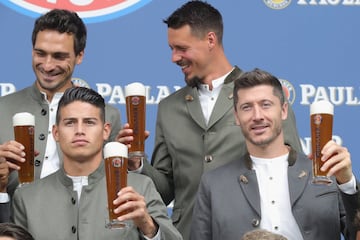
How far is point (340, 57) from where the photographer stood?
19.6 feet

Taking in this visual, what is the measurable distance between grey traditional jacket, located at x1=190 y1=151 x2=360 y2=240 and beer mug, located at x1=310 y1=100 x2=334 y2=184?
22cm

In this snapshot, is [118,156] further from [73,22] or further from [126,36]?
[126,36]

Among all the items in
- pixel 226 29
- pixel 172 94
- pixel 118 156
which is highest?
pixel 226 29

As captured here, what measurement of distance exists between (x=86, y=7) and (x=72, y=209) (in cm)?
142

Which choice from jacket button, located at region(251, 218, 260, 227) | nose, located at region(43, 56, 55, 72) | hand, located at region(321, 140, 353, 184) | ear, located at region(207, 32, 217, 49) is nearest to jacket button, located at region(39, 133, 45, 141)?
nose, located at region(43, 56, 55, 72)

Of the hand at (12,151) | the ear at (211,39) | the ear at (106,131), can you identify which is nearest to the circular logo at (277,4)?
the ear at (211,39)

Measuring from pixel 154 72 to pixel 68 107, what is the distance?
1.16 meters

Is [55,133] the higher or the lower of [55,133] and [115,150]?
the higher

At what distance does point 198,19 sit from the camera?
5.38m

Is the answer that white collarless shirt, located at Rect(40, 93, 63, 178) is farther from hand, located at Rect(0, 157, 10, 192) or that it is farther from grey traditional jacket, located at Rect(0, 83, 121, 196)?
hand, located at Rect(0, 157, 10, 192)

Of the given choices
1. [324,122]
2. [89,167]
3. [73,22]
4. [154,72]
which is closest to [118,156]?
[89,167]

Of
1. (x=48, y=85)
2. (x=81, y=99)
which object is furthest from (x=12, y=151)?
(x=48, y=85)

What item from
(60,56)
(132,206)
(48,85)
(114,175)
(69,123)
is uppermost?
(60,56)

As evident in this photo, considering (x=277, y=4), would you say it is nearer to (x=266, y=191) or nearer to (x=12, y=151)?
(x=266, y=191)
